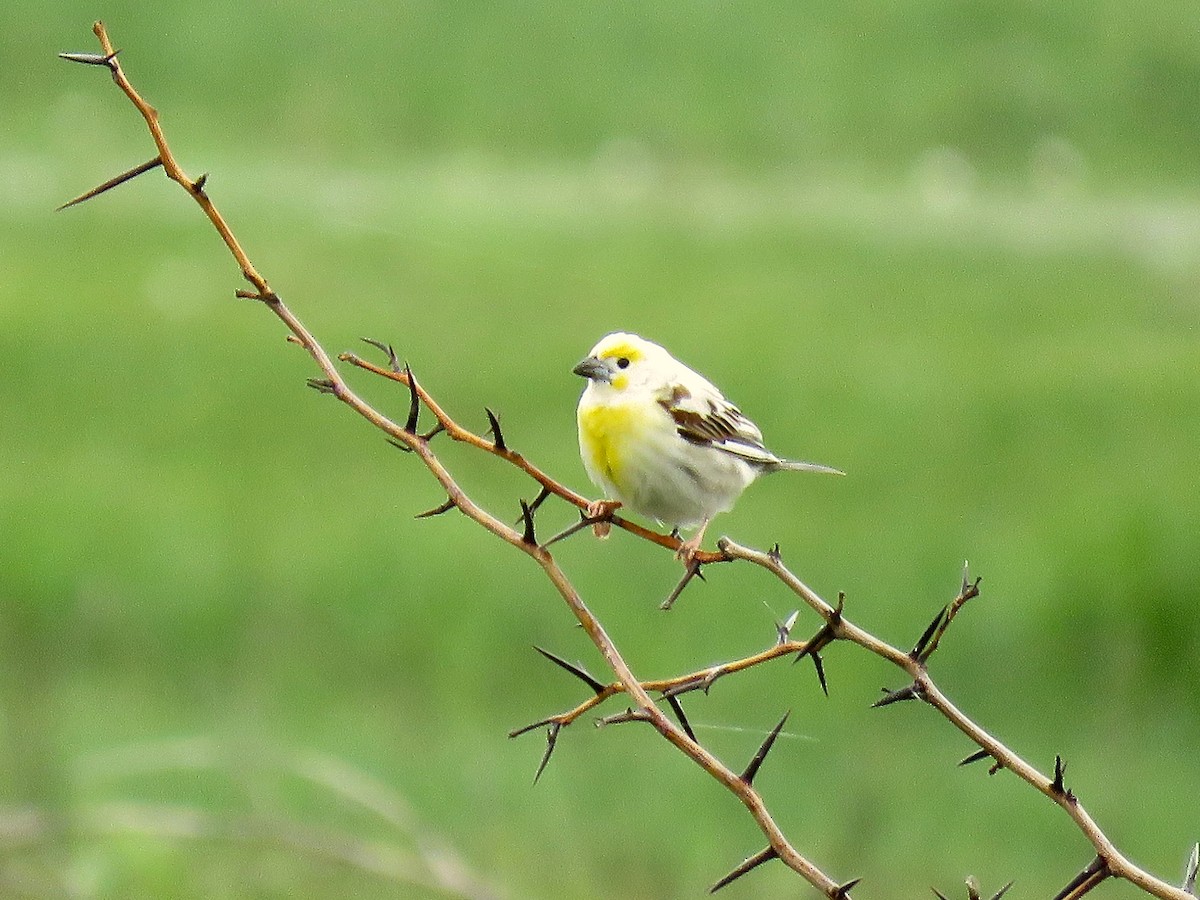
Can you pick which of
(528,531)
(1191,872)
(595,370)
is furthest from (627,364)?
(1191,872)

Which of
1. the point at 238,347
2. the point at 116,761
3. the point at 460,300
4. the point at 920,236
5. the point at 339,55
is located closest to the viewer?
the point at 116,761

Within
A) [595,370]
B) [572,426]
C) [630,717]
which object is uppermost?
[572,426]

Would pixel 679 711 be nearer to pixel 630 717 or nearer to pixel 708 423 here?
pixel 630 717

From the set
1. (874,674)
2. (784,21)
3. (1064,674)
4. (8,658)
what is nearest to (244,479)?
(8,658)

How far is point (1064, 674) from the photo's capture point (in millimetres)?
7051

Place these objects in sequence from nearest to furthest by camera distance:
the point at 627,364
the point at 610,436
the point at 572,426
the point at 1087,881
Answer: the point at 1087,881 < the point at 610,436 < the point at 627,364 < the point at 572,426

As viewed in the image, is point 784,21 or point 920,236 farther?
point 784,21

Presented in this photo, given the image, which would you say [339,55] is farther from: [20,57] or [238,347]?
[238,347]

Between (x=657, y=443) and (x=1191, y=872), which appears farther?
(x=657, y=443)

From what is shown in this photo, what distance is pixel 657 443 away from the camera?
314 centimetres

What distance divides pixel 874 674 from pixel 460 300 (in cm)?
390

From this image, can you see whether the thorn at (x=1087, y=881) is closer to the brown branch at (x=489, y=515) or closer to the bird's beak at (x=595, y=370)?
the brown branch at (x=489, y=515)

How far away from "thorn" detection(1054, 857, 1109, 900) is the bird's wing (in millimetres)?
1674

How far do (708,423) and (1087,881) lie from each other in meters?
1.78
